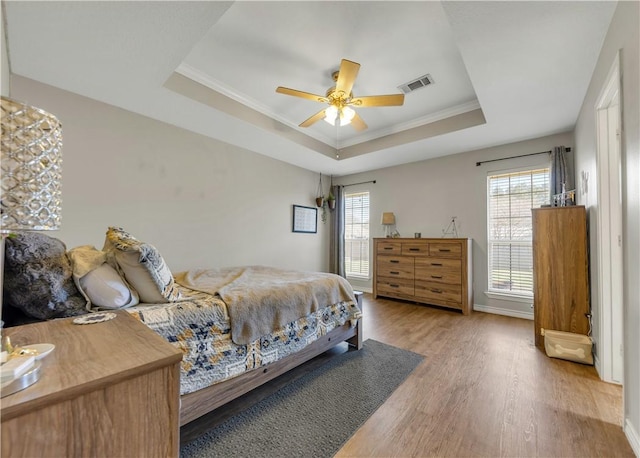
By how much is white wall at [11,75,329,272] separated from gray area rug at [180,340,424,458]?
2179 mm

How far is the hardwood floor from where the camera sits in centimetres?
141

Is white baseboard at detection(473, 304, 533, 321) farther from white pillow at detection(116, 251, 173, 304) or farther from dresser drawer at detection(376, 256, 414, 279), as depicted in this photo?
white pillow at detection(116, 251, 173, 304)

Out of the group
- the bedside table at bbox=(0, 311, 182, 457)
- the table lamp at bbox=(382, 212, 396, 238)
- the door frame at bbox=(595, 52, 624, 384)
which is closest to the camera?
the bedside table at bbox=(0, 311, 182, 457)

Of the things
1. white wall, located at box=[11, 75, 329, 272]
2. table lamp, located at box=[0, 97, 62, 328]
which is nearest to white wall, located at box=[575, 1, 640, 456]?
table lamp, located at box=[0, 97, 62, 328]

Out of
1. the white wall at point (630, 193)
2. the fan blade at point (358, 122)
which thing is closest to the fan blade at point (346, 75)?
the fan blade at point (358, 122)

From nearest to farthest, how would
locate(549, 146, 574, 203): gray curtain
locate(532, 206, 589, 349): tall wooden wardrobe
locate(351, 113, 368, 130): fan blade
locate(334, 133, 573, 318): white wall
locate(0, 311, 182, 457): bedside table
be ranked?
locate(0, 311, 182, 457): bedside table, locate(532, 206, 589, 349): tall wooden wardrobe, locate(351, 113, 368, 130): fan blade, locate(549, 146, 574, 203): gray curtain, locate(334, 133, 573, 318): white wall

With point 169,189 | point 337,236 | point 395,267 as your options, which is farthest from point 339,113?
point 337,236

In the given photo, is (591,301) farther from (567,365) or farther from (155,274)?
(155,274)

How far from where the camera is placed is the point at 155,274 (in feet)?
4.91

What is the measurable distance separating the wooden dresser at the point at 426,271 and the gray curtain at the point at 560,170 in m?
1.18

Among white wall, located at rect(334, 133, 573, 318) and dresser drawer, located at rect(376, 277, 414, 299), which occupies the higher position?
white wall, located at rect(334, 133, 573, 318)

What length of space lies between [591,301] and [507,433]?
5.62ft

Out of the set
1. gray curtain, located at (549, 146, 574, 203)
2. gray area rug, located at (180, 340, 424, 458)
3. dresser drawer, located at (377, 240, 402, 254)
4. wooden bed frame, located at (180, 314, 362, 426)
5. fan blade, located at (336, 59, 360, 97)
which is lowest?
gray area rug, located at (180, 340, 424, 458)

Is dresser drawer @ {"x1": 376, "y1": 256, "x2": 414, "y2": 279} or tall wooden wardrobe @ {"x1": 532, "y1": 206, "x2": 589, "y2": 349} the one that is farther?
dresser drawer @ {"x1": 376, "y1": 256, "x2": 414, "y2": 279}
